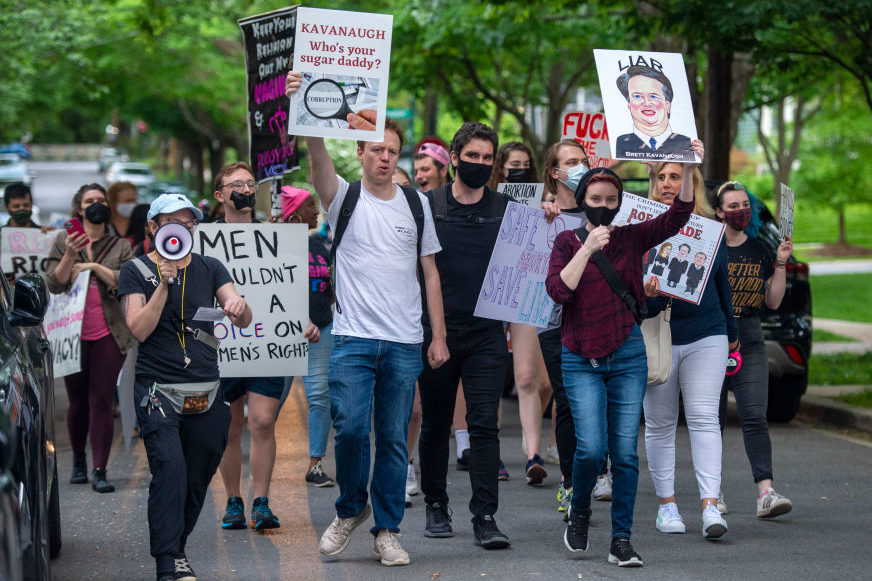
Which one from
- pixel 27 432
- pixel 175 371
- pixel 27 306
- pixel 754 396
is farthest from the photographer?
pixel 754 396

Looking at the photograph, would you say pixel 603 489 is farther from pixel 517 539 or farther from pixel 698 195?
pixel 698 195

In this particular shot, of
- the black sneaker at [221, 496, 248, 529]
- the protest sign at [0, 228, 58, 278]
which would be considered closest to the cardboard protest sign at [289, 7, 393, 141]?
the black sneaker at [221, 496, 248, 529]

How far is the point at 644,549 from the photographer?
6.53 metres

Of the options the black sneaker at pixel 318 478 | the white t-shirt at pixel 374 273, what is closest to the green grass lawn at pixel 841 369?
the black sneaker at pixel 318 478

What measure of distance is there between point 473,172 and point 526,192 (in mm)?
1143

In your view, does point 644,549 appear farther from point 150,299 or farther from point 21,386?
point 21,386

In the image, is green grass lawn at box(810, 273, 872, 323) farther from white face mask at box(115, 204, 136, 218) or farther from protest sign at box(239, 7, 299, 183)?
protest sign at box(239, 7, 299, 183)

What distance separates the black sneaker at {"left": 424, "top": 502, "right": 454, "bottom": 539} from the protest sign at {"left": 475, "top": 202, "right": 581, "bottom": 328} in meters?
1.09

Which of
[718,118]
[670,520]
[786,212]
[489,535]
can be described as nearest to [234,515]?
[489,535]

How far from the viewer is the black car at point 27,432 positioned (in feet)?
12.1

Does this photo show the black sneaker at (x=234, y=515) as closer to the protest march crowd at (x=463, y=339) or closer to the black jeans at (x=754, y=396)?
the protest march crowd at (x=463, y=339)

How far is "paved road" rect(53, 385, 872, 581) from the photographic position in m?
6.13

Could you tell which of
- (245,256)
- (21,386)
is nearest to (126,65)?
(245,256)

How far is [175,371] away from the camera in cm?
576
